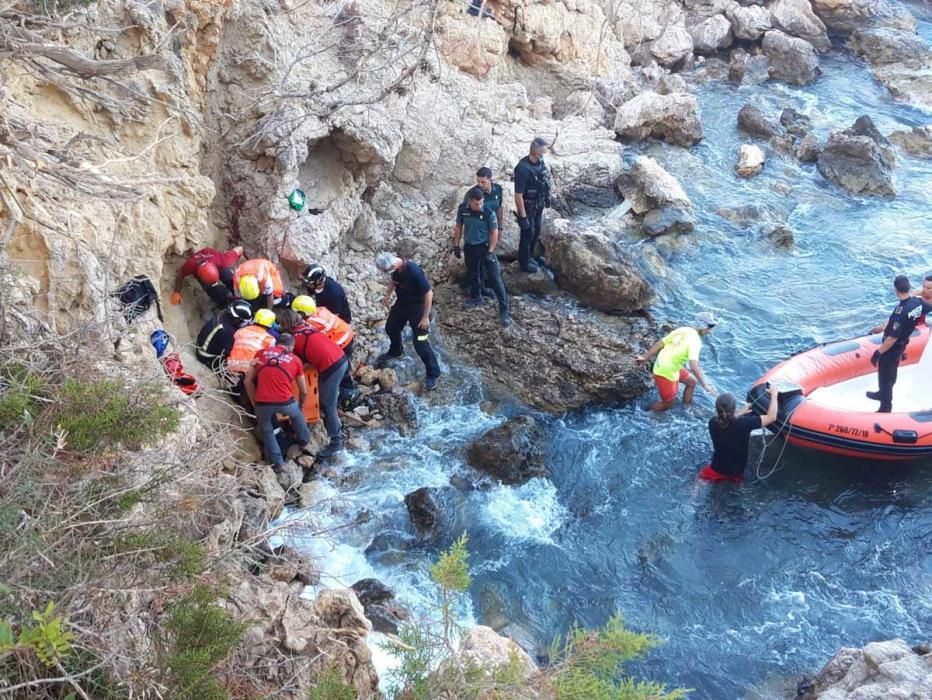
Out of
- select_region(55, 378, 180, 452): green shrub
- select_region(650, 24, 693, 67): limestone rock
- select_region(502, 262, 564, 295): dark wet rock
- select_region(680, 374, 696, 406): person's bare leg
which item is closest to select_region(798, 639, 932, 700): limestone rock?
select_region(680, 374, 696, 406): person's bare leg

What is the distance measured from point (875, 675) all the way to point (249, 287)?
6.14 m

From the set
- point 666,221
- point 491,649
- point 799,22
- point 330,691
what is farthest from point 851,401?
point 799,22

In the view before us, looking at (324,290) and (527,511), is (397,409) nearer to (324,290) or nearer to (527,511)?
(324,290)

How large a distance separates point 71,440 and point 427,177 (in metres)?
7.23

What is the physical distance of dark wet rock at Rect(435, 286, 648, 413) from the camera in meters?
8.84

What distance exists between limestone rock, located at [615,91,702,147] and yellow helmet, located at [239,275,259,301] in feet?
26.4

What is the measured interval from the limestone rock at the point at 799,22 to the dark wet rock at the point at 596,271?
36.9ft

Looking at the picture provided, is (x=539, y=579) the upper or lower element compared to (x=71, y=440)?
lower

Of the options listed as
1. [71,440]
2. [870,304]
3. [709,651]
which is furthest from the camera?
[870,304]

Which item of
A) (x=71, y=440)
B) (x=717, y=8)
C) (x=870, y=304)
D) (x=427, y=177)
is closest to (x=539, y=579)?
(x=71, y=440)

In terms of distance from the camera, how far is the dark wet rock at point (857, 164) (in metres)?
13.2

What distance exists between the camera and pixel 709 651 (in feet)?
21.7

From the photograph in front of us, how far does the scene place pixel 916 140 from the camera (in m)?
14.5

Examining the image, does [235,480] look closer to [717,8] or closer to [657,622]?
[657,622]
